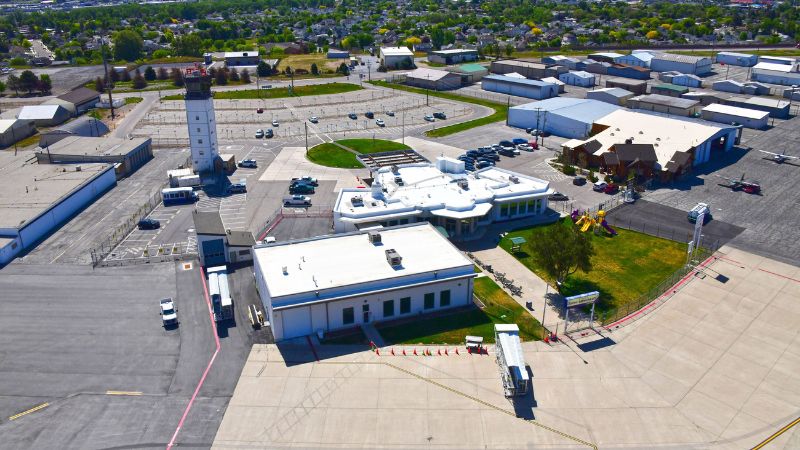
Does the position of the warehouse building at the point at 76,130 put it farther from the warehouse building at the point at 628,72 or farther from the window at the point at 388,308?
the warehouse building at the point at 628,72

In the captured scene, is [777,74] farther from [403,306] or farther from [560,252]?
[403,306]

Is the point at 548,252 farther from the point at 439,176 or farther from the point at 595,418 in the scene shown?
the point at 439,176

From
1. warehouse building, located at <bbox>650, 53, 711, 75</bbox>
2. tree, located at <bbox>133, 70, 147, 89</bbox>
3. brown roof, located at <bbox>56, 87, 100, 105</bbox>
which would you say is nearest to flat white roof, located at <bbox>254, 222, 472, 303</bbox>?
brown roof, located at <bbox>56, 87, 100, 105</bbox>

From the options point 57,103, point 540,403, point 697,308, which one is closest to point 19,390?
point 540,403

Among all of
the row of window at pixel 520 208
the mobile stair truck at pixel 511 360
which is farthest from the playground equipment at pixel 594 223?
the mobile stair truck at pixel 511 360

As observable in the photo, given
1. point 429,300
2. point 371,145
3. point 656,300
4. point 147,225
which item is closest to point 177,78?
point 371,145

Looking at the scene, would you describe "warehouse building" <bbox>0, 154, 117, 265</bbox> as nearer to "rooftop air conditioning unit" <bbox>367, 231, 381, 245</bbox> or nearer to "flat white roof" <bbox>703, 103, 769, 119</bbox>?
"rooftop air conditioning unit" <bbox>367, 231, 381, 245</bbox>

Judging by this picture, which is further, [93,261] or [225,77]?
[225,77]
